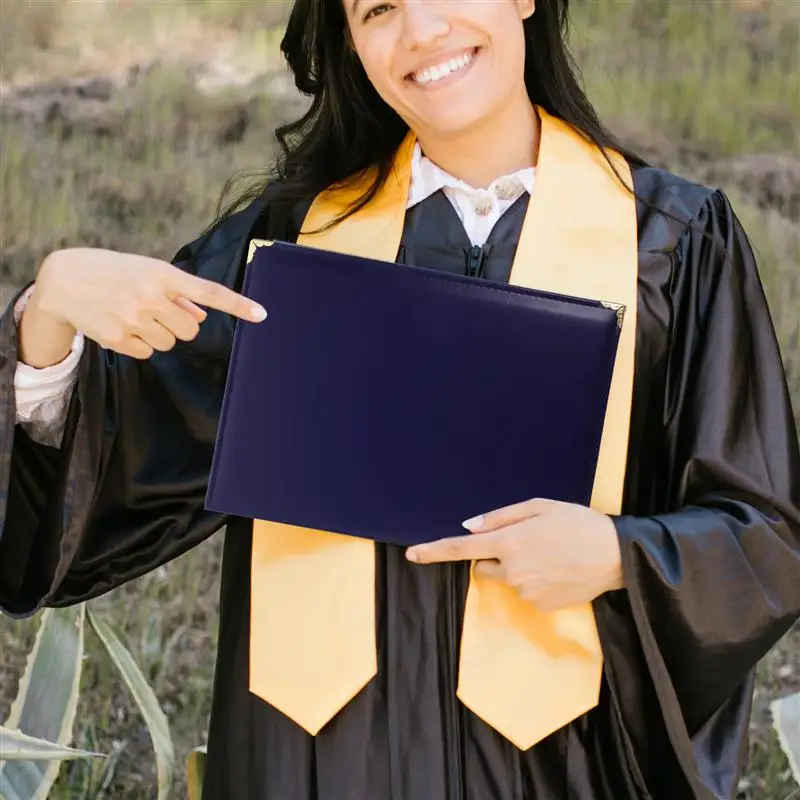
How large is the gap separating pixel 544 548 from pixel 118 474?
67 centimetres

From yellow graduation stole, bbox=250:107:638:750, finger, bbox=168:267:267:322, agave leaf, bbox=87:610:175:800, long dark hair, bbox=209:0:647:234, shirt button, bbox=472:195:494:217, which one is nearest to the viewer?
finger, bbox=168:267:267:322

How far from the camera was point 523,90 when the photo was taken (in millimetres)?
1555

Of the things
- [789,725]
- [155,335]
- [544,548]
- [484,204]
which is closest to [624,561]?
[544,548]

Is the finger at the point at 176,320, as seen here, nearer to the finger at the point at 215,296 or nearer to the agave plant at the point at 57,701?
the finger at the point at 215,296

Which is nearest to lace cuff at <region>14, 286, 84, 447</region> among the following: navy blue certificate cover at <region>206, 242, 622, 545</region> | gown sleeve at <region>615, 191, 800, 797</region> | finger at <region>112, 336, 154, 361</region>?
finger at <region>112, 336, 154, 361</region>

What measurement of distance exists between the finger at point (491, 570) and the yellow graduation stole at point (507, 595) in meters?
0.03

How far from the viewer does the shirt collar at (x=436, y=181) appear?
150 cm

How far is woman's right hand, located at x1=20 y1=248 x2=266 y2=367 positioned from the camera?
4.33 feet

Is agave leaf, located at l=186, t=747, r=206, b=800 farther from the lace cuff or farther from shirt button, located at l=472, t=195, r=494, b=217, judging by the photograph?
shirt button, located at l=472, t=195, r=494, b=217

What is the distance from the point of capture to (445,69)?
1.41 metres

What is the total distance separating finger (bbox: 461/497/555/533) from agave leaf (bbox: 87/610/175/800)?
→ 1.33 meters

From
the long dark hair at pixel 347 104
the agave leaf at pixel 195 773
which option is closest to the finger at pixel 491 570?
the long dark hair at pixel 347 104

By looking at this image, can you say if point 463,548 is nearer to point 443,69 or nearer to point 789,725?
point 443,69

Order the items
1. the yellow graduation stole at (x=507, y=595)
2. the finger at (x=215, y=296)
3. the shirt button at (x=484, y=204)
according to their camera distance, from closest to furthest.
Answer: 1. the finger at (x=215, y=296)
2. the yellow graduation stole at (x=507, y=595)
3. the shirt button at (x=484, y=204)
